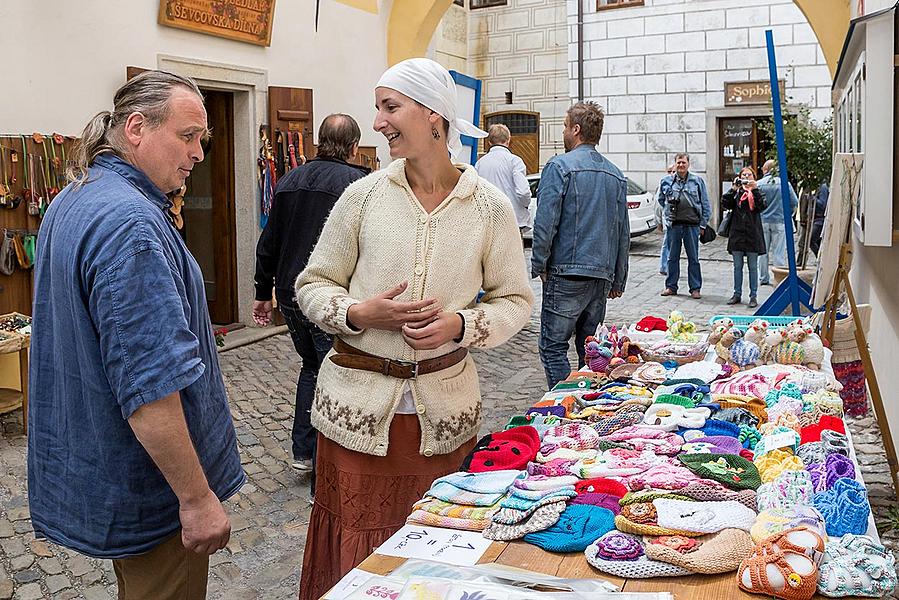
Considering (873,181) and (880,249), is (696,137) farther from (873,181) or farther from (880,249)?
(873,181)

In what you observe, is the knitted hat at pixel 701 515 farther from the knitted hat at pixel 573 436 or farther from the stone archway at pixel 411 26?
the stone archway at pixel 411 26

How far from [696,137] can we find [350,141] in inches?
637

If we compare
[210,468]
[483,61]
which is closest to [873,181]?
[210,468]

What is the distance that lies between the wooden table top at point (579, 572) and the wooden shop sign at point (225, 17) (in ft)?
23.2

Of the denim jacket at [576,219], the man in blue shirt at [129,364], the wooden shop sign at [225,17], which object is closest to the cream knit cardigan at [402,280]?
the man in blue shirt at [129,364]

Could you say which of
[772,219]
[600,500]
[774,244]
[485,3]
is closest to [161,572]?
[600,500]

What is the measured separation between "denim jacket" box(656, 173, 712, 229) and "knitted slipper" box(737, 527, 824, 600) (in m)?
10.4

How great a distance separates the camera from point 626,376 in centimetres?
373

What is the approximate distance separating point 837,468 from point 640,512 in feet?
1.96

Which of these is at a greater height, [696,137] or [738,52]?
[738,52]

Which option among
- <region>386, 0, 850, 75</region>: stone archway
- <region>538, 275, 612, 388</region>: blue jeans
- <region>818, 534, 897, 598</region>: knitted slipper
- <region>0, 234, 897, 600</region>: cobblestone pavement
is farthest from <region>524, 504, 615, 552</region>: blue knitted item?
<region>386, 0, 850, 75</region>: stone archway

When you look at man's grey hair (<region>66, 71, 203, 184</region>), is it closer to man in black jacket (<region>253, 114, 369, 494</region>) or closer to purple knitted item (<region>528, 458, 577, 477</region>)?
purple knitted item (<region>528, 458, 577, 477</region>)

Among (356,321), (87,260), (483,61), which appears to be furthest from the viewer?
(483,61)

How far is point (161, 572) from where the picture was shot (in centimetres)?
233
